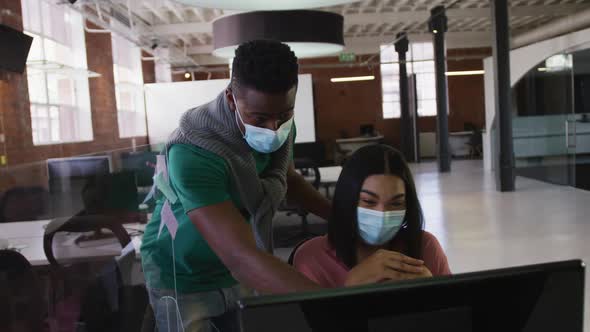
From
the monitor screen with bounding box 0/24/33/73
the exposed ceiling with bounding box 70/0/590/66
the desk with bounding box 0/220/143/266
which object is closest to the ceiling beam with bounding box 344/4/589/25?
the exposed ceiling with bounding box 70/0/590/66

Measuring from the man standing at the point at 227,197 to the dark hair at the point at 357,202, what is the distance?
0.23m

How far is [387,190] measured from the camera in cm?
174

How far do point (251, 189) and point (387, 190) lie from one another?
526 millimetres

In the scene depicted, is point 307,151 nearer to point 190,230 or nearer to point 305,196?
point 305,196

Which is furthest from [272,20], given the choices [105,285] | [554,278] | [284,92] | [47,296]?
[554,278]

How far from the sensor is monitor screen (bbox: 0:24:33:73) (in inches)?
263

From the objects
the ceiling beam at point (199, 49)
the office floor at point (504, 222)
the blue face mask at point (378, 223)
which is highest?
the ceiling beam at point (199, 49)

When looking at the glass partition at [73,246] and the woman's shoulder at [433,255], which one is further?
the glass partition at [73,246]

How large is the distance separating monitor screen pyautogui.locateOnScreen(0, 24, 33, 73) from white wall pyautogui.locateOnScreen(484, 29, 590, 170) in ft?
29.4

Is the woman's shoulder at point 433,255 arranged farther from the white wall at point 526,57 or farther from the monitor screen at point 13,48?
the white wall at point 526,57

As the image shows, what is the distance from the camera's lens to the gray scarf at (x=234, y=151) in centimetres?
131

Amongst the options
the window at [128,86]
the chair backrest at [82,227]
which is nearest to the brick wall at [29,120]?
the window at [128,86]

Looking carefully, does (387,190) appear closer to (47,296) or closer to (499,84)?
(47,296)

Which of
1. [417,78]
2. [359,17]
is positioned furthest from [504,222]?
[417,78]
